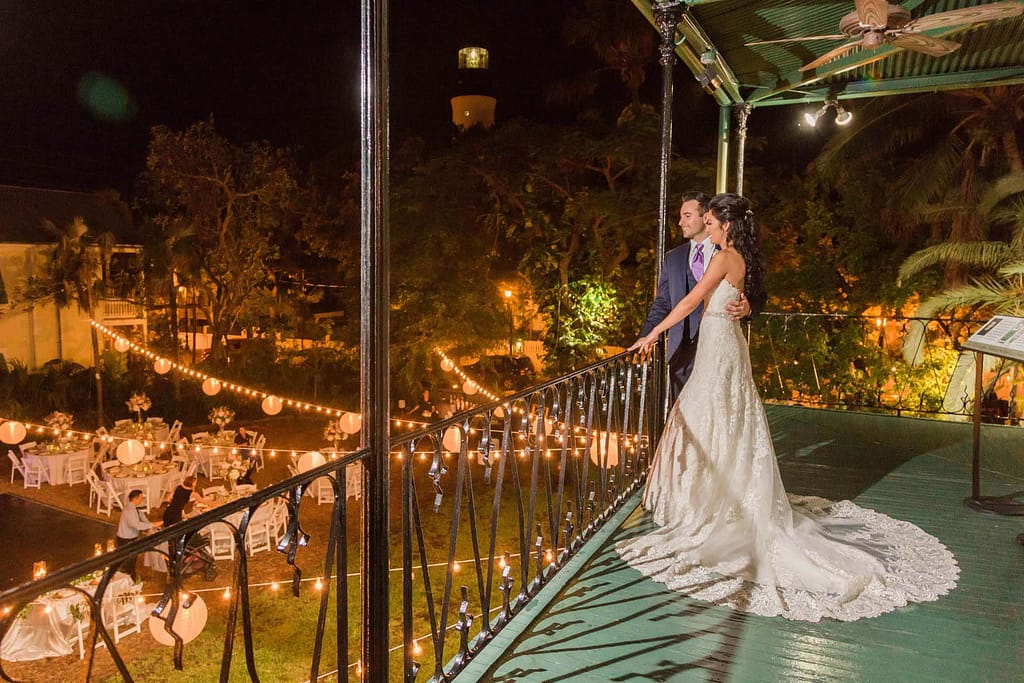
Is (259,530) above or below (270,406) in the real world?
below

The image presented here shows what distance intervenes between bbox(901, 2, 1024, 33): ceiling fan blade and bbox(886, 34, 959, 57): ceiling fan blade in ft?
0.19

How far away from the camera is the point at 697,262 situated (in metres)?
4.07

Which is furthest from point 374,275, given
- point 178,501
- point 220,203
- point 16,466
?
point 220,203

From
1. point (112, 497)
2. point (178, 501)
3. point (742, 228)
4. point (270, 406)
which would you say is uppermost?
point (742, 228)

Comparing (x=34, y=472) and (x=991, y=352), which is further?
(x=34, y=472)

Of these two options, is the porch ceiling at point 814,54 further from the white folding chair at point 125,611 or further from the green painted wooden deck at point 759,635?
the white folding chair at point 125,611

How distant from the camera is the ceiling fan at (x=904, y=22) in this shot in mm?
4168

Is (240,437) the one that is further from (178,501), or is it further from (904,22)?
(904,22)

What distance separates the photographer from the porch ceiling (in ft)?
16.4

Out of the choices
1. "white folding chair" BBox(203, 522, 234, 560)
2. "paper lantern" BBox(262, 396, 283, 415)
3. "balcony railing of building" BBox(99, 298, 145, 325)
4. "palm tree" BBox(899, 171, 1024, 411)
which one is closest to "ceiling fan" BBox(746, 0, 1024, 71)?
"palm tree" BBox(899, 171, 1024, 411)

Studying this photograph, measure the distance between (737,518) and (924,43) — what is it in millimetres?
3341

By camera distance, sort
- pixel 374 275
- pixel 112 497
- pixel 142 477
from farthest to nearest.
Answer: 1. pixel 112 497
2. pixel 142 477
3. pixel 374 275

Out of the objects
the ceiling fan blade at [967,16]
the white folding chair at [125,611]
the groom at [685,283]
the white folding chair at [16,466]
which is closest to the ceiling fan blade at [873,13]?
the ceiling fan blade at [967,16]

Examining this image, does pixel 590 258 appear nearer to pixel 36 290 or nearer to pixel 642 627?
pixel 642 627
